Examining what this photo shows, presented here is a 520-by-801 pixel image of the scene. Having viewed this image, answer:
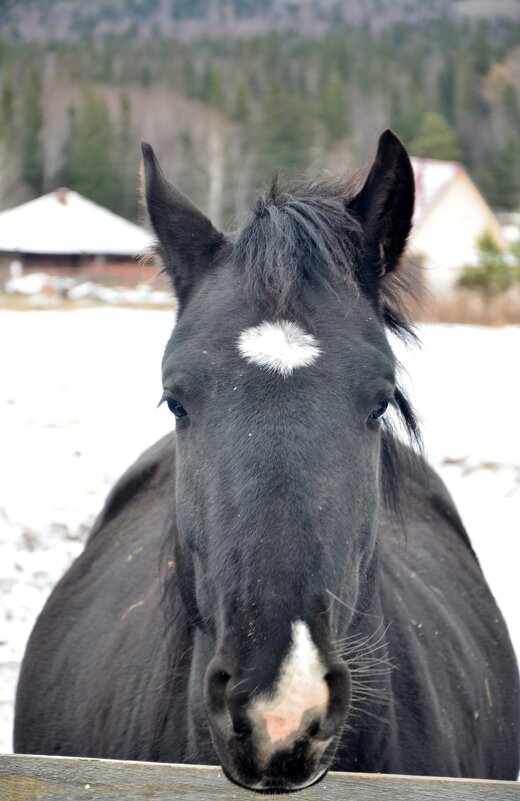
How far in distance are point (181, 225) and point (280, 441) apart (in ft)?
3.06

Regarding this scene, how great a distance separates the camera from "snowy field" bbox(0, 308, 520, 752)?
6.80 metres

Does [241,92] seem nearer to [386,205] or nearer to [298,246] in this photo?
[386,205]

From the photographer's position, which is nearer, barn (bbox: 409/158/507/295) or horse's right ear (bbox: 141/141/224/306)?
horse's right ear (bbox: 141/141/224/306)

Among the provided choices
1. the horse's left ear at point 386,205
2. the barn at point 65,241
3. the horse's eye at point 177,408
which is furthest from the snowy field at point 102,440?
the barn at point 65,241

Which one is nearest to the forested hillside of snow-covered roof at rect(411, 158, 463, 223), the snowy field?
snow-covered roof at rect(411, 158, 463, 223)

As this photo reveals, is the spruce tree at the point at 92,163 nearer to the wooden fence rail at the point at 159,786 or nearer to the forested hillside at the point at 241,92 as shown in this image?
the forested hillside at the point at 241,92

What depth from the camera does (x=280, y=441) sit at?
209 cm

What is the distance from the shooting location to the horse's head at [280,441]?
6.21 feet

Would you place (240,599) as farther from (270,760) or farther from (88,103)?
(88,103)

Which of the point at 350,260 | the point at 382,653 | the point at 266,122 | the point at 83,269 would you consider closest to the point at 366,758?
the point at 382,653

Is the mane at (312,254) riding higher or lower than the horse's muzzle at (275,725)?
higher

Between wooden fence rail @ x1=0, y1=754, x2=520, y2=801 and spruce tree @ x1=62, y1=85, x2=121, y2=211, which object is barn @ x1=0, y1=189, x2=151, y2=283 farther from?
wooden fence rail @ x1=0, y1=754, x2=520, y2=801

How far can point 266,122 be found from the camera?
76375 millimetres

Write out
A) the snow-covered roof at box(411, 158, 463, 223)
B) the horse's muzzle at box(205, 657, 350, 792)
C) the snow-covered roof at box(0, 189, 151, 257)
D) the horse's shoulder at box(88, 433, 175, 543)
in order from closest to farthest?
the horse's muzzle at box(205, 657, 350, 792)
the horse's shoulder at box(88, 433, 175, 543)
the snow-covered roof at box(411, 158, 463, 223)
the snow-covered roof at box(0, 189, 151, 257)
